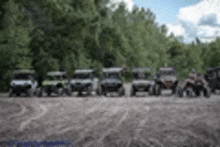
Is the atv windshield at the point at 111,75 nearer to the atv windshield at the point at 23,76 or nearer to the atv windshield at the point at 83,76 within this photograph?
the atv windshield at the point at 83,76

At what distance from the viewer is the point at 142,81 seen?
2408 centimetres

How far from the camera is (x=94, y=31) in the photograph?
35.3 metres

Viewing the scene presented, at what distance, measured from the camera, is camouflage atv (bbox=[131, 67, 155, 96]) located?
23.9 meters

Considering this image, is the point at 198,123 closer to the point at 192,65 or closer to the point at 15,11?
the point at 15,11

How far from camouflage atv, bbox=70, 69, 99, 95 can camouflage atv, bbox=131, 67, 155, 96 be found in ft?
9.59

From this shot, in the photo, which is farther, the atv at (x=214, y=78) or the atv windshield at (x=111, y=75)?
the atv windshield at (x=111, y=75)

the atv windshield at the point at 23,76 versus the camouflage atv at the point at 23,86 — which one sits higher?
the atv windshield at the point at 23,76

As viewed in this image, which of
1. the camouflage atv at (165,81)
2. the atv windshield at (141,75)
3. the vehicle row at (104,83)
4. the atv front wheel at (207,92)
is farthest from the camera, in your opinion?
the atv windshield at (141,75)

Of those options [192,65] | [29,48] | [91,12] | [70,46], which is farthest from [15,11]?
[192,65]

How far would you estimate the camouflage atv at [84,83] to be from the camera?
985 inches

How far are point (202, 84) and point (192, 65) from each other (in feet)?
183

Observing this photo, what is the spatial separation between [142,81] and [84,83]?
14.7ft

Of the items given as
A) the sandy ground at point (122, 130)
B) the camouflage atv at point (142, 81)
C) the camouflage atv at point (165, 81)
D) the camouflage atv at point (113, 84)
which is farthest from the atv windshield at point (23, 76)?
the sandy ground at point (122, 130)

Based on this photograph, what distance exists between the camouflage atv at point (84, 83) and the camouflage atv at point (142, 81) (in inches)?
115
